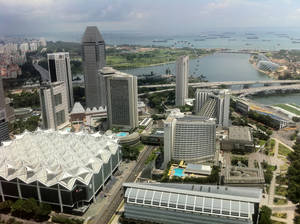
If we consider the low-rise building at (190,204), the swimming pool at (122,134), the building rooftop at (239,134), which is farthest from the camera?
the swimming pool at (122,134)

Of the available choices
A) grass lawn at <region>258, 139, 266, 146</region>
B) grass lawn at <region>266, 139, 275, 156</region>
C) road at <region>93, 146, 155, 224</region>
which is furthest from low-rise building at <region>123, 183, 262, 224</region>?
grass lawn at <region>258, 139, 266, 146</region>

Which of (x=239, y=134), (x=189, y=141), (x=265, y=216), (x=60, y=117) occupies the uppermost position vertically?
(x=189, y=141)

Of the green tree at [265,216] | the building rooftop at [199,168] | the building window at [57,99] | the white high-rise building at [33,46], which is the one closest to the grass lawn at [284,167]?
the building rooftop at [199,168]

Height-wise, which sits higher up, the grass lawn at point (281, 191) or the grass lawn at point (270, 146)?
the grass lawn at point (270, 146)

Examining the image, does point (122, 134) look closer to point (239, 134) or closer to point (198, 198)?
point (239, 134)

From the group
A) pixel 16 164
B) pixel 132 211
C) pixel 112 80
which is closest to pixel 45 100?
pixel 112 80

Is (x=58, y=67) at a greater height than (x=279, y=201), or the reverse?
(x=58, y=67)

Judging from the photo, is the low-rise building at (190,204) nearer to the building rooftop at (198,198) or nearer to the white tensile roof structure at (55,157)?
the building rooftop at (198,198)

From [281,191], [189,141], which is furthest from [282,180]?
[189,141]

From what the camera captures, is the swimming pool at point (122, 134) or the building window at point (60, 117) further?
the building window at point (60, 117)
